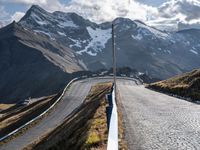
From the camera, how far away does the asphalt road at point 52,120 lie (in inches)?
1732

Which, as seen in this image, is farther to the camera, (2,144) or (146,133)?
(2,144)

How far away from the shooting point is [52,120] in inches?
2296

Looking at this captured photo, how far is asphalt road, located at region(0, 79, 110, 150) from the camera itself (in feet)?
144

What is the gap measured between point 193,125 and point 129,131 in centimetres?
337

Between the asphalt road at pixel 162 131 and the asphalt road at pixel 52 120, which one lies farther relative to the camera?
the asphalt road at pixel 52 120

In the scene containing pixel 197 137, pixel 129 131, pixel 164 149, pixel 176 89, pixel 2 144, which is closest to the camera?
pixel 164 149

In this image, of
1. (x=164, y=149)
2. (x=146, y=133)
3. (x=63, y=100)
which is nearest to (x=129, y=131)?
(x=146, y=133)

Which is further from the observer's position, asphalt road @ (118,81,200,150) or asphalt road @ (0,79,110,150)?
asphalt road @ (0,79,110,150)

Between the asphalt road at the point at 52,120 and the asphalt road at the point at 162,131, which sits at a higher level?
the asphalt road at the point at 162,131

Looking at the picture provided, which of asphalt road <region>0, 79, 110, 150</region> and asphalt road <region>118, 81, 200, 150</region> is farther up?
asphalt road <region>118, 81, 200, 150</region>

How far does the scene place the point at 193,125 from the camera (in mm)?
19594

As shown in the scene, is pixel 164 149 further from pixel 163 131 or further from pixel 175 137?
pixel 163 131

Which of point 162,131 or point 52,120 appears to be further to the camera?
point 52,120

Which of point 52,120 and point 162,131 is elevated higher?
point 162,131
